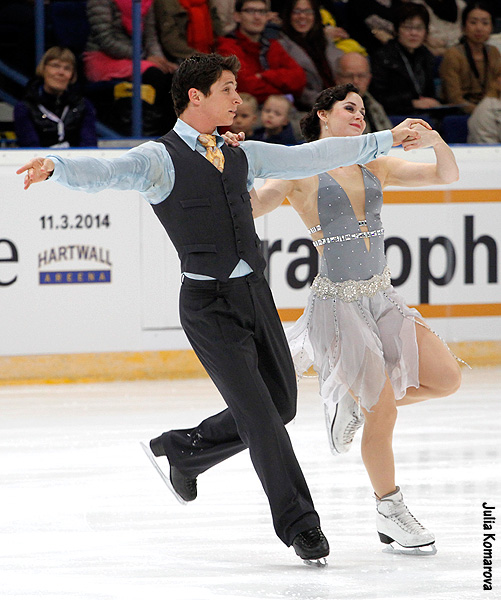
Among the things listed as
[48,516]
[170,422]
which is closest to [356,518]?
[48,516]

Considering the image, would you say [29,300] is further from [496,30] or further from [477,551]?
[496,30]

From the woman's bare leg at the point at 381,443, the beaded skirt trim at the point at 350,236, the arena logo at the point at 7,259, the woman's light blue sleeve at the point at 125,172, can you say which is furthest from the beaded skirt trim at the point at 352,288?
the arena logo at the point at 7,259

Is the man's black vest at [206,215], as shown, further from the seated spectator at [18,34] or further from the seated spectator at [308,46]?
the seated spectator at [18,34]

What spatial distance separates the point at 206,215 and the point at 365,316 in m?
0.65

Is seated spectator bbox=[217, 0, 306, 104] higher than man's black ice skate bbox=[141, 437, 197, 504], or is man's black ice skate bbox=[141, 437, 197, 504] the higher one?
seated spectator bbox=[217, 0, 306, 104]

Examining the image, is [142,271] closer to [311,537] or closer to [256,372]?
[256,372]

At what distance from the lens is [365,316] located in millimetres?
3250

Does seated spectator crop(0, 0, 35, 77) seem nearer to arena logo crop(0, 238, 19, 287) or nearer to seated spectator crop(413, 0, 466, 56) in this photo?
arena logo crop(0, 238, 19, 287)

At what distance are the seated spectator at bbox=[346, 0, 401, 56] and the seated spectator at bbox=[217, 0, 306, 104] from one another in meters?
0.74

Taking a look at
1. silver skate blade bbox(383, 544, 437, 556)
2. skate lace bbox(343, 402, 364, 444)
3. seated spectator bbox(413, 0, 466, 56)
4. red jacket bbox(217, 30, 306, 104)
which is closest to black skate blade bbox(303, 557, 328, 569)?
silver skate blade bbox(383, 544, 437, 556)

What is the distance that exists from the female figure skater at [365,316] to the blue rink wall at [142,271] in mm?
2654

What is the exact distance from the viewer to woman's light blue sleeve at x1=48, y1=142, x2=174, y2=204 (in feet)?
8.82

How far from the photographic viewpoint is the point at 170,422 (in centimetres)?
500

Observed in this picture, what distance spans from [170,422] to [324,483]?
1.29 meters
